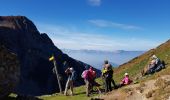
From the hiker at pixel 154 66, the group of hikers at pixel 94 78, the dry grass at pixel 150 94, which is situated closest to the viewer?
the dry grass at pixel 150 94

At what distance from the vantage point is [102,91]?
37.4 meters

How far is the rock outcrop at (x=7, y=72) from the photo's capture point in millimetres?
31625

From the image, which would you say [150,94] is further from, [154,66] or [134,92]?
[154,66]

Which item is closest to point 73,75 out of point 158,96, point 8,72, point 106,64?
point 106,64

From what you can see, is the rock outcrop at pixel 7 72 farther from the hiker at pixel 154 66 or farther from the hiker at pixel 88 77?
the hiker at pixel 154 66

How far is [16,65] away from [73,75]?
6672mm

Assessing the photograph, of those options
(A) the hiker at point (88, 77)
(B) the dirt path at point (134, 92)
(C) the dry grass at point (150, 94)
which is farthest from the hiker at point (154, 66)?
(C) the dry grass at point (150, 94)

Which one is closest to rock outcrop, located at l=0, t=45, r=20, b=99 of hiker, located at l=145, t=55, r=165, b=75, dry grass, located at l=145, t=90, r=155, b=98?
dry grass, located at l=145, t=90, r=155, b=98

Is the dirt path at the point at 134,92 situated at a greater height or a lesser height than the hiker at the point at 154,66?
lesser

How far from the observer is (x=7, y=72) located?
32188 mm

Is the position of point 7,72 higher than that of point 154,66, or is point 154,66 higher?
point 154,66

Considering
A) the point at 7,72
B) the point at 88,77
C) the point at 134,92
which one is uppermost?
the point at 7,72

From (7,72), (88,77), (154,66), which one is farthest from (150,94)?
(154,66)

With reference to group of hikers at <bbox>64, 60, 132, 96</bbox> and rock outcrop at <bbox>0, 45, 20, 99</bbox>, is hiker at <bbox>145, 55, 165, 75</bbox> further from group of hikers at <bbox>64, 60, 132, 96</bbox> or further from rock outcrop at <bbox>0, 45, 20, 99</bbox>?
rock outcrop at <bbox>0, 45, 20, 99</bbox>
